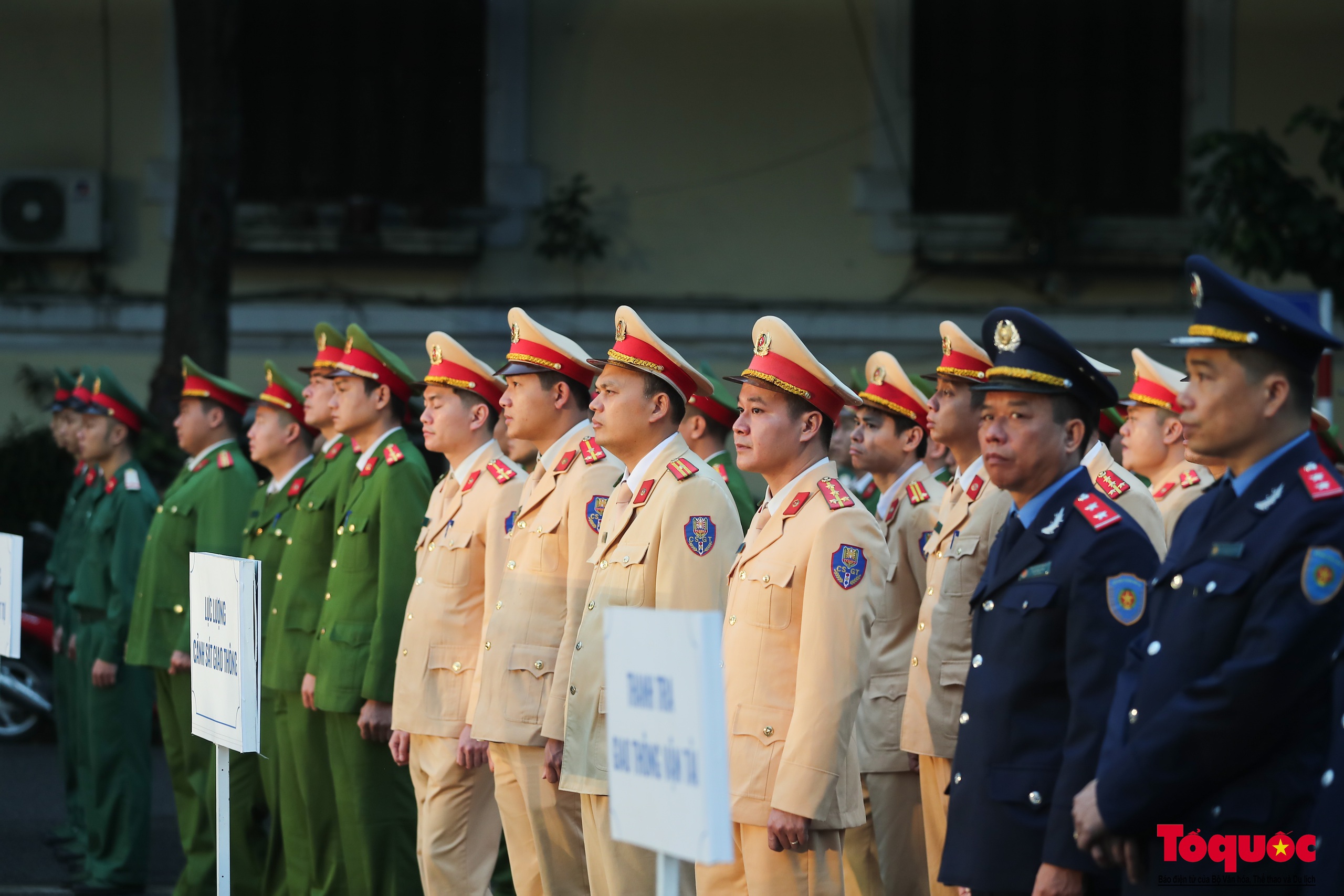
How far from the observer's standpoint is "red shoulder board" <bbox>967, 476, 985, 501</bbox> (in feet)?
17.2

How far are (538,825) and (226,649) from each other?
46.6 inches

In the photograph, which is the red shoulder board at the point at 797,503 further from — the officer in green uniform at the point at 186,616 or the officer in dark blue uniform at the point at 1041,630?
the officer in green uniform at the point at 186,616

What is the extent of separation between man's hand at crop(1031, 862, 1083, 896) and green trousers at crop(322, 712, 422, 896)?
3.03m

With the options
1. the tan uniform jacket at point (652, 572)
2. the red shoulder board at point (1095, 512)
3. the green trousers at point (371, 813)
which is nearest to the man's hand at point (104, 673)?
the green trousers at point (371, 813)

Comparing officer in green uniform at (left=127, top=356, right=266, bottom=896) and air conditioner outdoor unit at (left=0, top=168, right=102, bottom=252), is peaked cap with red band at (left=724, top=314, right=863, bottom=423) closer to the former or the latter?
officer in green uniform at (left=127, top=356, right=266, bottom=896)

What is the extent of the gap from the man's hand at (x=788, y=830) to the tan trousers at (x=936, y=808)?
82 centimetres

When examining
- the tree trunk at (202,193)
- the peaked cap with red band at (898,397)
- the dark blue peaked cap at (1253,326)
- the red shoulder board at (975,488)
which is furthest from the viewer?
the tree trunk at (202,193)

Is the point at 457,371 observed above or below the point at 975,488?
above

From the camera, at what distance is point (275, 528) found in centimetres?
673

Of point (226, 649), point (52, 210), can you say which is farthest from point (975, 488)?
point (52, 210)

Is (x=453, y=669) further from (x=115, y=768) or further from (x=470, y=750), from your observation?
(x=115, y=768)

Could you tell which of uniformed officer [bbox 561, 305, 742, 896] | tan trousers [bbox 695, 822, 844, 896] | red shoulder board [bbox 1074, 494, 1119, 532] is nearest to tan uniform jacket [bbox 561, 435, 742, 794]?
uniformed officer [bbox 561, 305, 742, 896]

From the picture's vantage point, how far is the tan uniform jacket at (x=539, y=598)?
509 cm

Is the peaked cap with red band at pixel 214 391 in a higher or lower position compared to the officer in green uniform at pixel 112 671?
higher
